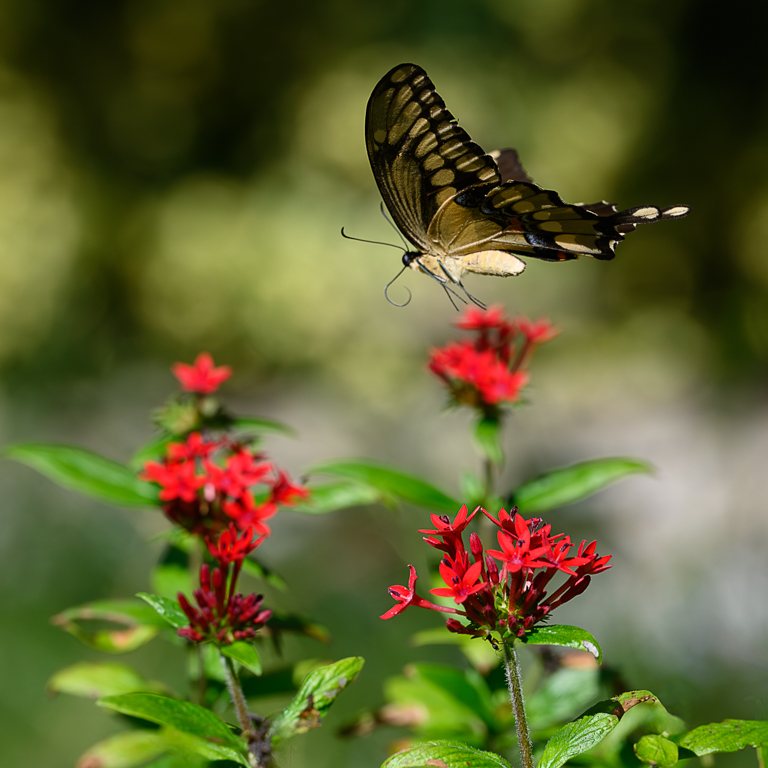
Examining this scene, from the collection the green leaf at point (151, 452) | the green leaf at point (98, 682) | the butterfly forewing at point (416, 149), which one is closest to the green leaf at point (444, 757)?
the green leaf at point (98, 682)

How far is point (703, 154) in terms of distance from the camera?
5062 mm

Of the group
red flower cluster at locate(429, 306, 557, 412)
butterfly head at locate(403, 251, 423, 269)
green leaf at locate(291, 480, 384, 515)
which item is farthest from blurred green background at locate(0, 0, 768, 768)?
green leaf at locate(291, 480, 384, 515)

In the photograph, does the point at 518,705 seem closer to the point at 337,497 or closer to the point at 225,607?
the point at 225,607

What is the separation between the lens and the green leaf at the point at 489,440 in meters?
1.32

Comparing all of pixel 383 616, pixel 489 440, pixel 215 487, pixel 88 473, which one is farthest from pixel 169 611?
pixel 489 440

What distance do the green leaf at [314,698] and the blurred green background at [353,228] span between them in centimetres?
299

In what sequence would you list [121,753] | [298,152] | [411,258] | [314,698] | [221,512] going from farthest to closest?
1. [298,152]
2. [411,258]
3. [221,512]
4. [121,753]
5. [314,698]

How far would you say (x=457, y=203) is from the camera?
1.57m

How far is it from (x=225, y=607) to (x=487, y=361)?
71 centimetres

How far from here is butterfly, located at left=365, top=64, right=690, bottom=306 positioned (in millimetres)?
1396

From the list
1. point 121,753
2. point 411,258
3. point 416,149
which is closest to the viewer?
point 121,753

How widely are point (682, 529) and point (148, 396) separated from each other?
3.25 metres

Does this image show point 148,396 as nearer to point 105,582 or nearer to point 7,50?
point 105,582

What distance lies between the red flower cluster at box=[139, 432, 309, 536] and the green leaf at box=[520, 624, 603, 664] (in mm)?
373
